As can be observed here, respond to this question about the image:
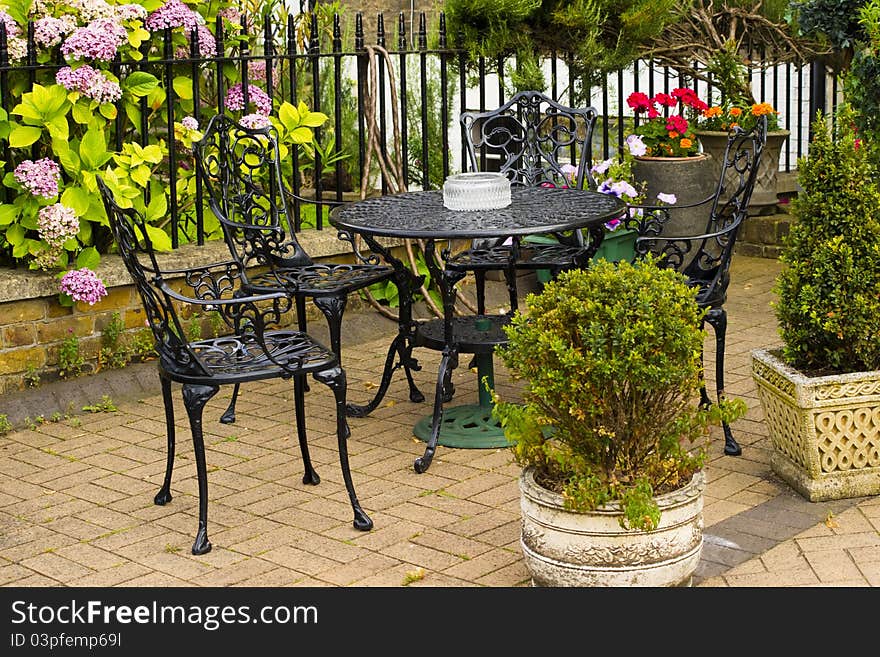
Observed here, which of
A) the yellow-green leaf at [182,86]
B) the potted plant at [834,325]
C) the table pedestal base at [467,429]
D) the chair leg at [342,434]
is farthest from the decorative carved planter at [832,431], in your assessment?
the yellow-green leaf at [182,86]

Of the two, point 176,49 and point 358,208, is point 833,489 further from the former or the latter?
point 176,49

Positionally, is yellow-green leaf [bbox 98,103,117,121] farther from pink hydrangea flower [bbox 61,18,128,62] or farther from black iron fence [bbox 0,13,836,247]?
pink hydrangea flower [bbox 61,18,128,62]

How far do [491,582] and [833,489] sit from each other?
4.64ft

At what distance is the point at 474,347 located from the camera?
5.48m

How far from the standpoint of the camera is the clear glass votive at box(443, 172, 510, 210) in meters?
5.52

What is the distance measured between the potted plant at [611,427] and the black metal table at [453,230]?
1.17m

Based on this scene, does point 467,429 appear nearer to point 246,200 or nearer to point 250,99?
point 246,200

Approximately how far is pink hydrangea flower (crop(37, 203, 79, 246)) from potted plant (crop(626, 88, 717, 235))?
3.64m

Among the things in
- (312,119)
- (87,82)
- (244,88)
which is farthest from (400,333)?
(87,82)

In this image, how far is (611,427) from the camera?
3.85 meters

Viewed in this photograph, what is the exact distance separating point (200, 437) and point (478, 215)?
5.27 ft

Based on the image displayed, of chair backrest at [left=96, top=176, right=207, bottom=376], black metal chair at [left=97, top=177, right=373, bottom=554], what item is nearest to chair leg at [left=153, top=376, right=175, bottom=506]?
black metal chair at [left=97, top=177, right=373, bottom=554]

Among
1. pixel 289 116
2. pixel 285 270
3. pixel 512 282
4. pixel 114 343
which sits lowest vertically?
pixel 114 343

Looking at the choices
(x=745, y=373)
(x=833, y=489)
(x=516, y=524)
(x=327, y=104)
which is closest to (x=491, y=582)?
(x=516, y=524)
